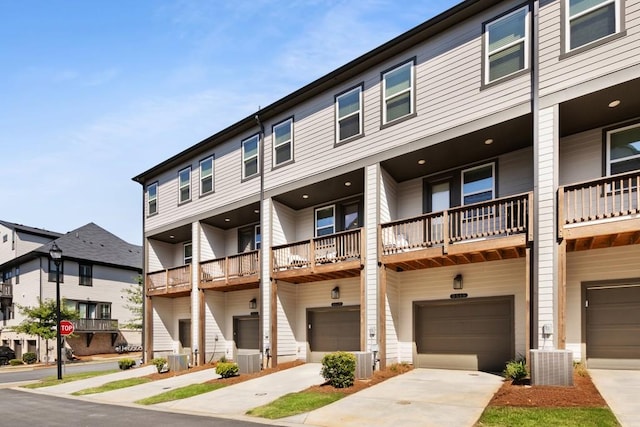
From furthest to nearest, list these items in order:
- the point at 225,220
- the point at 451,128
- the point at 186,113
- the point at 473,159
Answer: the point at 225,220 → the point at 186,113 → the point at 473,159 → the point at 451,128

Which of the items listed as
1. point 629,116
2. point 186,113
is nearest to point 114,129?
point 186,113

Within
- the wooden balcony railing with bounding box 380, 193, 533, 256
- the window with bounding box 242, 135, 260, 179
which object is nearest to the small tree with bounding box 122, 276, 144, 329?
the window with bounding box 242, 135, 260, 179

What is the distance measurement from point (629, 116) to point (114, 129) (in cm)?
1658

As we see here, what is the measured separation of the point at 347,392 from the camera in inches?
445

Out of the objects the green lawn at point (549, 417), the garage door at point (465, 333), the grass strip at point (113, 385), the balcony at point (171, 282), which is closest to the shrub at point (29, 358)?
the balcony at point (171, 282)

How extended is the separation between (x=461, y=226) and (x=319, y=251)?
5405mm

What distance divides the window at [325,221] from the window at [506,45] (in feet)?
25.8

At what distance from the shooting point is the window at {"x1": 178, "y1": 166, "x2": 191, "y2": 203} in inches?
870

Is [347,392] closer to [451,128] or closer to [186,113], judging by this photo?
[451,128]

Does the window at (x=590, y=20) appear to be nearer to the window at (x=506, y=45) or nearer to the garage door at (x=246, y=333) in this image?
the window at (x=506, y=45)

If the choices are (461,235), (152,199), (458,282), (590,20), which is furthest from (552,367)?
(152,199)

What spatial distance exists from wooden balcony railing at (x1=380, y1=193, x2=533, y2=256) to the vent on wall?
9.55ft

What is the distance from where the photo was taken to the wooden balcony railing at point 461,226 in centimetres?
1147

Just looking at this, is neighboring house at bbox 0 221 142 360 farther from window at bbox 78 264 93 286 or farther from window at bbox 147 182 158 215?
window at bbox 147 182 158 215
